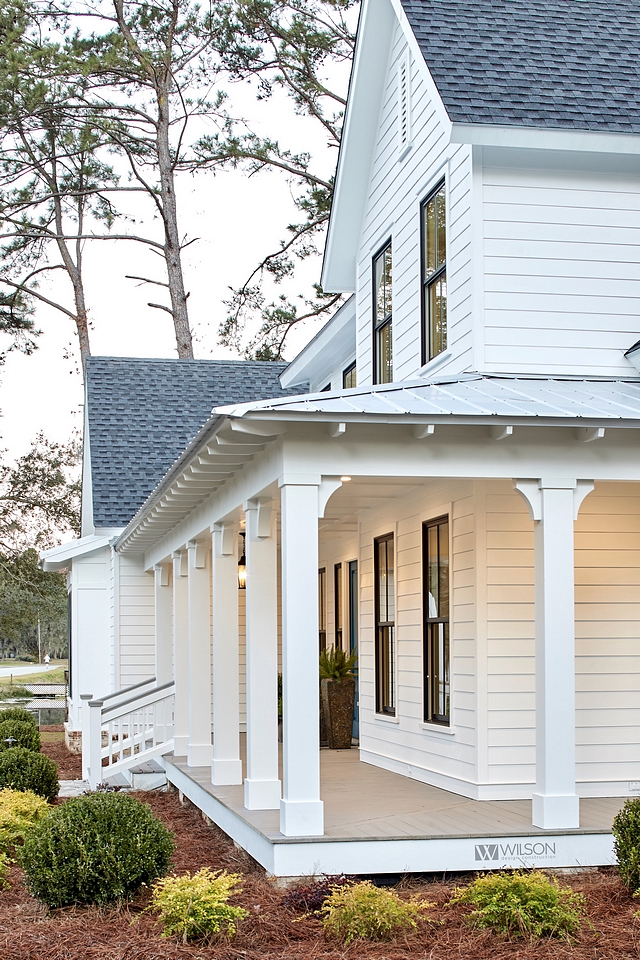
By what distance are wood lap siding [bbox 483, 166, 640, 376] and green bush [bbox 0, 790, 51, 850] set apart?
5.27 metres

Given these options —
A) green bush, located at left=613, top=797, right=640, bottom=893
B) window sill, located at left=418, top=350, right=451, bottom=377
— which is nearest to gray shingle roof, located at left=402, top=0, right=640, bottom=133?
window sill, located at left=418, top=350, right=451, bottom=377

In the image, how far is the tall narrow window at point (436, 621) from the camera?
956cm

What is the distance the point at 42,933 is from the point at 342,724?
7.50 metres

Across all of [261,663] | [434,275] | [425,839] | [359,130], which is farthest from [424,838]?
[359,130]

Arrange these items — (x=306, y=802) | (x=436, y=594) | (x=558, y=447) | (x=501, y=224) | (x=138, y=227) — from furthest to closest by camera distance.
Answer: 1. (x=138, y=227)
2. (x=436, y=594)
3. (x=501, y=224)
4. (x=558, y=447)
5. (x=306, y=802)

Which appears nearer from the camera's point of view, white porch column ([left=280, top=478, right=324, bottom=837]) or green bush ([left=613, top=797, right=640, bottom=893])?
green bush ([left=613, top=797, right=640, bottom=893])

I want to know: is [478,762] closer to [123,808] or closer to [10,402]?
[123,808]

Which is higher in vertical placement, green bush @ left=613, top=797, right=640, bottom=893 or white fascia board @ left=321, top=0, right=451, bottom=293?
white fascia board @ left=321, top=0, right=451, bottom=293

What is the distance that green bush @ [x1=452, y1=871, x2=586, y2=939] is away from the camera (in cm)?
588

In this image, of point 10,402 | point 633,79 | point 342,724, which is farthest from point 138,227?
point 633,79

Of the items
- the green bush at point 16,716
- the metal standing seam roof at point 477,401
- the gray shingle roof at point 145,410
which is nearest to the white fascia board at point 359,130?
the metal standing seam roof at point 477,401

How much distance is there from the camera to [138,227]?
29688 millimetres

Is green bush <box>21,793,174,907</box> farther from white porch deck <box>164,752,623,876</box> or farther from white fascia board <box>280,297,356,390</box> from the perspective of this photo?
white fascia board <box>280,297,356,390</box>

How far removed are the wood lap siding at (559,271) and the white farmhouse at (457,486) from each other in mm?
19
